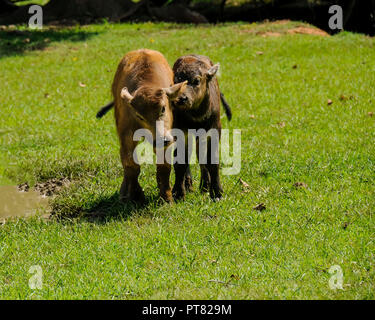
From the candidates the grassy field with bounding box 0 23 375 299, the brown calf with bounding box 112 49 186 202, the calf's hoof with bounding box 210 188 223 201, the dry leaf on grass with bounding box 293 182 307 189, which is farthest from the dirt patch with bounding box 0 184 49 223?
the dry leaf on grass with bounding box 293 182 307 189

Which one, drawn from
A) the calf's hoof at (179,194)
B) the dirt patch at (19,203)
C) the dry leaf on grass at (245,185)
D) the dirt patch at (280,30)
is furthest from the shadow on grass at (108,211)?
the dirt patch at (280,30)

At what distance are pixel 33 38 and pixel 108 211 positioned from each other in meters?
12.0

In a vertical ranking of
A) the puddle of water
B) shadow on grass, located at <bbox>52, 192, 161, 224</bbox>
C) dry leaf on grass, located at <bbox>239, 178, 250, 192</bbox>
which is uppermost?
dry leaf on grass, located at <bbox>239, 178, 250, 192</bbox>

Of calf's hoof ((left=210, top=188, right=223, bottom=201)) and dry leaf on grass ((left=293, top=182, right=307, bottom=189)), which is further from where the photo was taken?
dry leaf on grass ((left=293, top=182, right=307, bottom=189))

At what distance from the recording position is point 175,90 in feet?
18.2

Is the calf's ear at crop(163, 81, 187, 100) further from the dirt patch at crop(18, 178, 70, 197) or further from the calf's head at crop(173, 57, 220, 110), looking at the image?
the dirt patch at crop(18, 178, 70, 197)

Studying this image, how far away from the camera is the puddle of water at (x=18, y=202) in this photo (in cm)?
702

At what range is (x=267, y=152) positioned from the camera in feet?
26.7

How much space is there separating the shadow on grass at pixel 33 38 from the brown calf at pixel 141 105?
10081 millimetres

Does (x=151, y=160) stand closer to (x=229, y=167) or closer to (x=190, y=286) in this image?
(x=229, y=167)

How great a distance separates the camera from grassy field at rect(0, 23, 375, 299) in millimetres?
4824

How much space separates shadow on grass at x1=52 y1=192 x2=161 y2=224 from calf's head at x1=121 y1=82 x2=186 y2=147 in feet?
3.55

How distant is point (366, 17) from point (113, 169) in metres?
14.8

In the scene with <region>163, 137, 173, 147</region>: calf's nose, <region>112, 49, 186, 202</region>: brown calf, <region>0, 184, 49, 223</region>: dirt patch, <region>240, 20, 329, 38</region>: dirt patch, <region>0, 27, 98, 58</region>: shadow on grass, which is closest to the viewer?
<region>163, 137, 173, 147</region>: calf's nose
